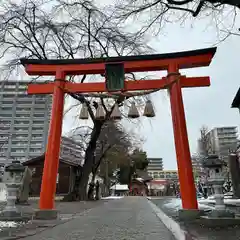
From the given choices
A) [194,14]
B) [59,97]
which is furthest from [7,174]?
[194,14]

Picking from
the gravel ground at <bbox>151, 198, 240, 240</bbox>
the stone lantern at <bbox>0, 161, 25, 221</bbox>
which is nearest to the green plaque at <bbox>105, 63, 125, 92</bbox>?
the stone lantern at <bbox>0, 161, 25, 221</bbox>

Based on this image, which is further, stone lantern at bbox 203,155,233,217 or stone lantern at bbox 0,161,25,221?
stone lantern at bbox 0,161,25,221

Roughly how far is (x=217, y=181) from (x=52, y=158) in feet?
17.7

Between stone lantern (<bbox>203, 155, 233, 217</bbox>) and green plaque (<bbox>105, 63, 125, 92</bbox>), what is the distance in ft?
13.5

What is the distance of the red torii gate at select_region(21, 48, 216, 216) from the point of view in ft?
29.5

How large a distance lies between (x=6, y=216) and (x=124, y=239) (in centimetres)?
508

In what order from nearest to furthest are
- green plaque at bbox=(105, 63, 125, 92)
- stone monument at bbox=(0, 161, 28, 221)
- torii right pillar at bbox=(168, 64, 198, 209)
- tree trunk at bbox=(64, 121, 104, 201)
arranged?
torii right pillar at bbox=(168, 64, 198, 209), stone monument at bbox=(0, 161, 28, 221), green plaque at bbox=(105, 63, 125, 92), tree trunk at bbox=(64, 121, 104, 201)

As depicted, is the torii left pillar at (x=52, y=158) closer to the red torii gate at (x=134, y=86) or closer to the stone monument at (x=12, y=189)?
the red torii gate at (x=134, y=86)

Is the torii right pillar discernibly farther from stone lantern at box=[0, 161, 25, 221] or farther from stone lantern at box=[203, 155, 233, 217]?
stone lantern at box=[0, 161, 25, 221]

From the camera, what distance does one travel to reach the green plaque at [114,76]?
9984mm

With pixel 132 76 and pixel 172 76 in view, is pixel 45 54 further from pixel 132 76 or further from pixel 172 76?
pixel 172 76

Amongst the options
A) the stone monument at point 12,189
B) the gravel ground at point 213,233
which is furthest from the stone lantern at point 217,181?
the stone monument at point 12,189

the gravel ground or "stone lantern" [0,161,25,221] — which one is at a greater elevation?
"stone lantern" [0,161,25,221]

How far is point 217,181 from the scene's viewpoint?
769cm
